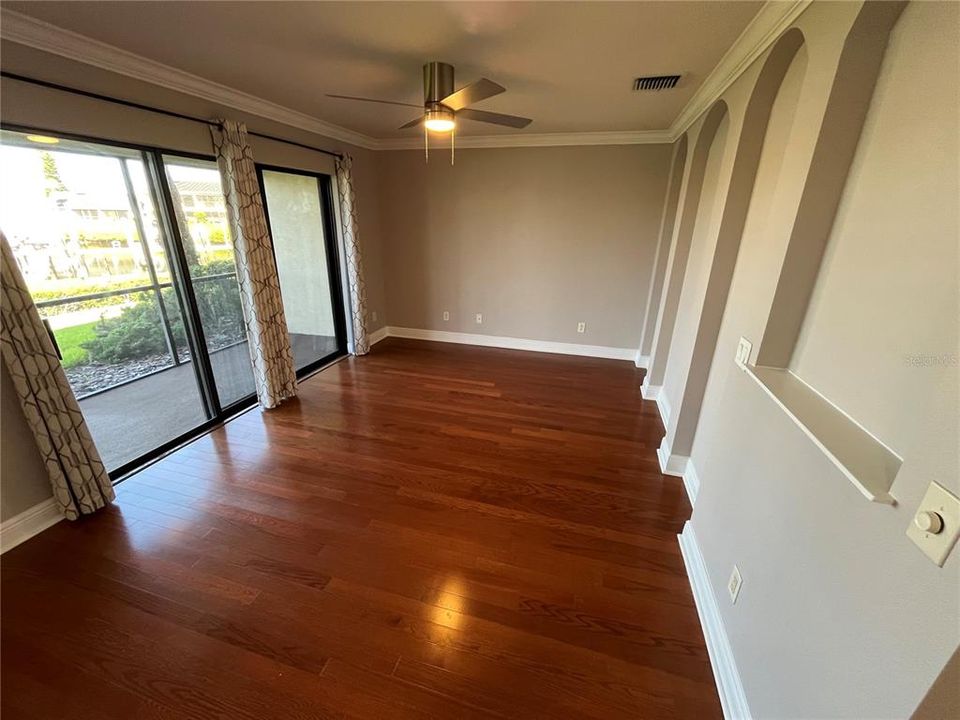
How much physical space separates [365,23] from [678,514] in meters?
3.03

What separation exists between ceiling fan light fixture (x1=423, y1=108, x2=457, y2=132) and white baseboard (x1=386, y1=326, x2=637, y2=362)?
9.85 ft

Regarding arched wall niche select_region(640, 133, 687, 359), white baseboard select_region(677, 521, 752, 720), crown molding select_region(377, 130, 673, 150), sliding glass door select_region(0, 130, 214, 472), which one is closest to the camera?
white baseboard select_region(677, 521, 752, 720)

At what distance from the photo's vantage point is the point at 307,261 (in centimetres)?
405

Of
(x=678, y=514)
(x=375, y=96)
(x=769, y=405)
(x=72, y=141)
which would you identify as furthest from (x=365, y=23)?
(x=678, y=514)

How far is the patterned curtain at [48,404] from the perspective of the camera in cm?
172

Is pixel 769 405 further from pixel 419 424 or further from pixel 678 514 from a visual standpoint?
pixel 419 424

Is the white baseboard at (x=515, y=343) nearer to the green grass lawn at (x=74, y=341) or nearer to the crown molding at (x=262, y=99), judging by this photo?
the crown molding at (x=262, y=99)


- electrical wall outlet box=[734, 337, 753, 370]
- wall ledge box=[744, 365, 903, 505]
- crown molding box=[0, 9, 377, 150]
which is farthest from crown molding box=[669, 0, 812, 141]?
crown molding box=[0, 9, 377, 150]

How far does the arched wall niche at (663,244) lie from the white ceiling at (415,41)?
0.92m

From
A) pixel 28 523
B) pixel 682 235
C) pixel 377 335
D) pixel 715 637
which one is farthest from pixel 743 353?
pixel 377 335

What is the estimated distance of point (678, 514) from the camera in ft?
7.21

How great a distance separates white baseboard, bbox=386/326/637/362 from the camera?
4648 millimetres

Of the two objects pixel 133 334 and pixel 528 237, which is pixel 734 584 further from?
pixel 528 237

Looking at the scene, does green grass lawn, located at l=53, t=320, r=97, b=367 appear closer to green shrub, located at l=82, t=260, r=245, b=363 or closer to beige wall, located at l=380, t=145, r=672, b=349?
green shrub, located at l=82, t=260, r=245, b=363
